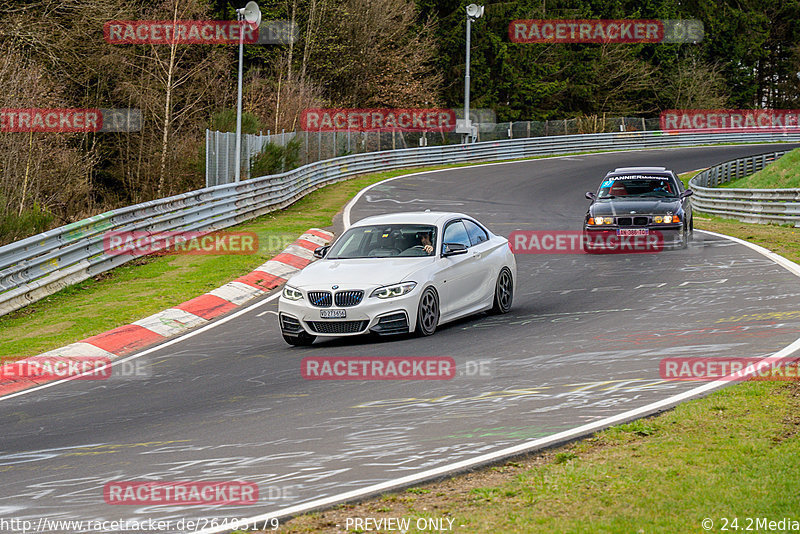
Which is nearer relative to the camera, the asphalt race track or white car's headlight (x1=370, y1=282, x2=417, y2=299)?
the asphalt race track

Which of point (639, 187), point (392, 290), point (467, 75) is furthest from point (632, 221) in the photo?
point (467, 75)

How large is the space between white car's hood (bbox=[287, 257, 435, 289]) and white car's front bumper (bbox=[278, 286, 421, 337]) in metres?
0.21

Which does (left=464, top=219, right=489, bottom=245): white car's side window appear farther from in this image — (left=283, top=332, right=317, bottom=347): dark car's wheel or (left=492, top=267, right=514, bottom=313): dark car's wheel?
(left=283, top=332, right=317, bottom=347): dark car's wheel

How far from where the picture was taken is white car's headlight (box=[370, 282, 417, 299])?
11.9m

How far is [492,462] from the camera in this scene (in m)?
6.97

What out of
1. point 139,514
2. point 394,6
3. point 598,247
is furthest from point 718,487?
point 394,6

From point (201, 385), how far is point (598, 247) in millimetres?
11875

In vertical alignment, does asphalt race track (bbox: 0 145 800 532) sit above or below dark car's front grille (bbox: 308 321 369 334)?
below

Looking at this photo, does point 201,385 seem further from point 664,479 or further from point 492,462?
point 664,479

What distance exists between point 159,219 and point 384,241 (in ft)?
28.8

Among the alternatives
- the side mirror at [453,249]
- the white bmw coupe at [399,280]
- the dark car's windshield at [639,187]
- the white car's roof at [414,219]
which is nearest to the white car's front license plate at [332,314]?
the white bmw coupe at [399,280]

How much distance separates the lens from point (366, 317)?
1190 cm

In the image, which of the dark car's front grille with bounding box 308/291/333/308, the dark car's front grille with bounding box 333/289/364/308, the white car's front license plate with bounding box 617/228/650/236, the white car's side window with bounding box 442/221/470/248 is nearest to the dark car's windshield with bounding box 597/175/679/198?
the white car's front license plate with bounding box 617/228/650/236

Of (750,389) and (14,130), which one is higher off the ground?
(14,130)
